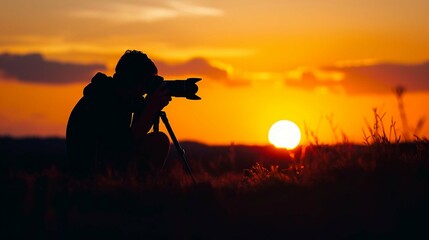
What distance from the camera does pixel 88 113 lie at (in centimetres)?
908

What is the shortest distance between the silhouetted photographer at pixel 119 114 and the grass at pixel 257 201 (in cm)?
63

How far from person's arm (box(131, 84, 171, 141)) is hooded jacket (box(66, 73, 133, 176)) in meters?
0.14

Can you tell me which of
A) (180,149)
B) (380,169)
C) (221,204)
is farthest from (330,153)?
(180,149)

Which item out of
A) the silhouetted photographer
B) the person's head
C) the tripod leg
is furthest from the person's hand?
the tripod leg

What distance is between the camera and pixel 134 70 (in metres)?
9.20

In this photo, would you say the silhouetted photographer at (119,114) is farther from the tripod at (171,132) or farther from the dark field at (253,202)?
the dark field at (253,202)

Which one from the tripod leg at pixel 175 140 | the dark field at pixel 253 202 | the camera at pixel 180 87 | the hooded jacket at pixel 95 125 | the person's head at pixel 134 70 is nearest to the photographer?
the dark field at pixel 253 202

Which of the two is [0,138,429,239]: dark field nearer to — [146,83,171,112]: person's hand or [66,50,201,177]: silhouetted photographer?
[66,50,201,177]: silhouetted photographer

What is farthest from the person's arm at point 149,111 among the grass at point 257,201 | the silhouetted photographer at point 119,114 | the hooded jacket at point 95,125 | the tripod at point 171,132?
the grass at point 257,201

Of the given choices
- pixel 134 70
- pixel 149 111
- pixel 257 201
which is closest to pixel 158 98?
pixel 149 111

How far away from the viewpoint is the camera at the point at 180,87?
9.34m

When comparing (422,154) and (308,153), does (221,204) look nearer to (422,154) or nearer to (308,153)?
(308,153)

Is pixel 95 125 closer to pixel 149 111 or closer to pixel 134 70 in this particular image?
pixel 149 111

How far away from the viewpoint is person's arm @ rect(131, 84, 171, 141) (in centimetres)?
923
